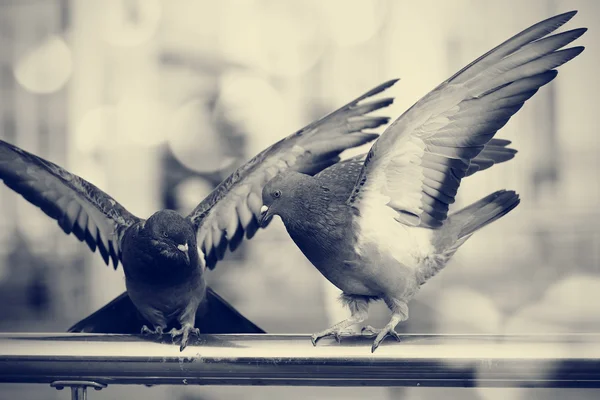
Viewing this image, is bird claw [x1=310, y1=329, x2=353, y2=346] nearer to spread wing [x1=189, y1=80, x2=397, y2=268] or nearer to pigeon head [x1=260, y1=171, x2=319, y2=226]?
pigeon head [x1=260, y1=171, x2=319, y2=226]

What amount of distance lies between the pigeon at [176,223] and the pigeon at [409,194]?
0.45 feet

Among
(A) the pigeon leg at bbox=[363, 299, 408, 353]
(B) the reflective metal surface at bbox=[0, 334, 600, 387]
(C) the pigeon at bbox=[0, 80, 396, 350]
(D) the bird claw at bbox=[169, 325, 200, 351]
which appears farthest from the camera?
(C) the pigeon at bbox=[0, 80, 396, 350]

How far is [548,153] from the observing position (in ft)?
8.52

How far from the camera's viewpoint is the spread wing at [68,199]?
1.25 m

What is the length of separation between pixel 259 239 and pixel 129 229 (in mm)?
1705

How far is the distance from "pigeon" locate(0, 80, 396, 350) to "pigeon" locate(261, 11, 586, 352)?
0.14m

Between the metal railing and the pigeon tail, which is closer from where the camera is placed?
the metal railing

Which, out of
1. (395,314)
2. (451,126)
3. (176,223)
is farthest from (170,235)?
(451,126)

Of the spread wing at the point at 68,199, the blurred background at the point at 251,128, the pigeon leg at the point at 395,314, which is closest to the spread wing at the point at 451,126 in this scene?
the pigeon leg at the point at 395,314

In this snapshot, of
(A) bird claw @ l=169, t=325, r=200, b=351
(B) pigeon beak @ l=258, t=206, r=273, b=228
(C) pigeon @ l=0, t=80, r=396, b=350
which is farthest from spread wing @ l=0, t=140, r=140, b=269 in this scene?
(B) pigeon beak @ l=258, t=206, r=273, b=228

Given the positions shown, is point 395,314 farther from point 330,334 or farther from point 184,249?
point 184,249

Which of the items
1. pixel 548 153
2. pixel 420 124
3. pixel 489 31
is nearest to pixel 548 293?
pixel 548 153

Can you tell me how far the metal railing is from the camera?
0.84 meters

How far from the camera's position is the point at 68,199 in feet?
4.42
